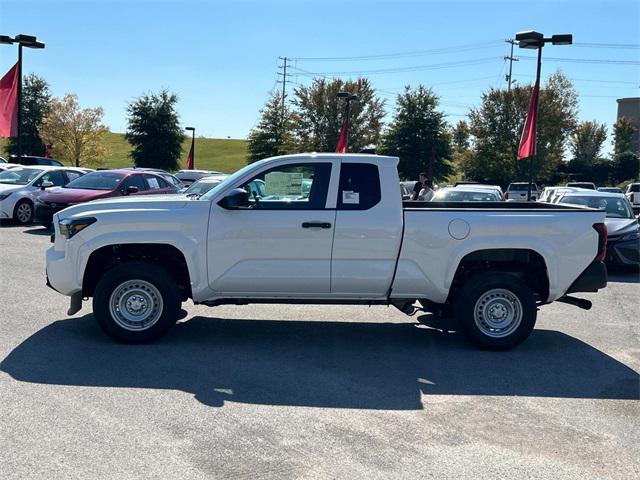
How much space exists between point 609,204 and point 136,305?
11397 millimetres

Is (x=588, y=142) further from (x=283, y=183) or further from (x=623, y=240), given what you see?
(x=283, y=183)

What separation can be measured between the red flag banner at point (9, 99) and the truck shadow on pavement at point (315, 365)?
16.6 m

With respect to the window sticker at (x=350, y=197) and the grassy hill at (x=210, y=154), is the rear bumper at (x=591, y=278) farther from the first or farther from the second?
the grassy hill at (x=210, y=154)

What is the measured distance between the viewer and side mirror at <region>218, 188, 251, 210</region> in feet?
21.5

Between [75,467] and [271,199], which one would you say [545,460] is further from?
[271,199]

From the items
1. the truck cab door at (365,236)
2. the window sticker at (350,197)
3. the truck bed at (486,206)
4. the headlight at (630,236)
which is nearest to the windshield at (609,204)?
the headlight at (630,236)

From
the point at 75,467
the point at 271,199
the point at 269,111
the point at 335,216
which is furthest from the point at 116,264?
the point at 269,111

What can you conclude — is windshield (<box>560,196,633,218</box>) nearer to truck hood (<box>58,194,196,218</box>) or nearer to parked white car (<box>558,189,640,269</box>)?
parked white car (<box>558,189,640,269</box>)

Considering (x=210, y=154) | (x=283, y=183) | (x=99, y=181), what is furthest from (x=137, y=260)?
(x=210, y=154)

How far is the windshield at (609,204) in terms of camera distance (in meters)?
14.0

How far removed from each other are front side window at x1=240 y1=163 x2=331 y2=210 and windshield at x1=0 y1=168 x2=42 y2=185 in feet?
46.5

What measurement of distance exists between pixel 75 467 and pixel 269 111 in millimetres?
55247

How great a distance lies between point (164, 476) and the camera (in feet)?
12.8

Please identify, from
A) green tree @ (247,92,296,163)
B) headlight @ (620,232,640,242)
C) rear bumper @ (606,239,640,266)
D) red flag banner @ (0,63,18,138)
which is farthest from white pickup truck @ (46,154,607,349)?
green tree @ (247,92,296,163)
